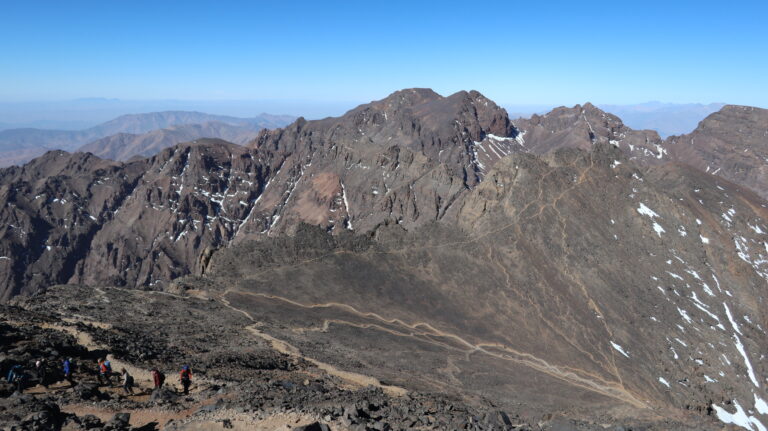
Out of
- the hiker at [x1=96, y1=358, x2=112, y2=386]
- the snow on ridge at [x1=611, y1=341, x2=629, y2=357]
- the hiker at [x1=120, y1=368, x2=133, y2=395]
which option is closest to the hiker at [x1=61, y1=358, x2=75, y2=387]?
the hiker at [x1=96, y1=358, x2=112, y2=386]

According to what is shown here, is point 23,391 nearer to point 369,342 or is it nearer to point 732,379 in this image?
point 369,342

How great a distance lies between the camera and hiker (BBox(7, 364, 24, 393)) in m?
→ 22.9

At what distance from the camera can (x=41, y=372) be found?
24469 millimetres

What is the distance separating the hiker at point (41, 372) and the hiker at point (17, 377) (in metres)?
0.84


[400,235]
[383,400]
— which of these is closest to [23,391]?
[383,400]

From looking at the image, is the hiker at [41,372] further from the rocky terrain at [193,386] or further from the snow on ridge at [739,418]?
the snow on ridge at [739,418]

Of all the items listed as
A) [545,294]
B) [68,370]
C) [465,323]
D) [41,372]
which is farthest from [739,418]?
[41,372]

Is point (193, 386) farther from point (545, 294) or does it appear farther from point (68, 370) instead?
point (545, 294)

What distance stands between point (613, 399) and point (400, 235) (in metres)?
37.5

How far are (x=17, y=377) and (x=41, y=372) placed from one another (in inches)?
56.4

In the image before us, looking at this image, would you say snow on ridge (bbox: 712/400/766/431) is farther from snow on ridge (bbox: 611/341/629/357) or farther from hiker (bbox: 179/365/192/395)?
hiker (bbox: 179/365/192/395)

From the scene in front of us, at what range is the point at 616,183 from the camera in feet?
284

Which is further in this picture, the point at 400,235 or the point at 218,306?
the point at 400,235

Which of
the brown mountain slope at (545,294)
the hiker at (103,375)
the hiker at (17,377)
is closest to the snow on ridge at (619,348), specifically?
the brown mountain slope at (545,294)
